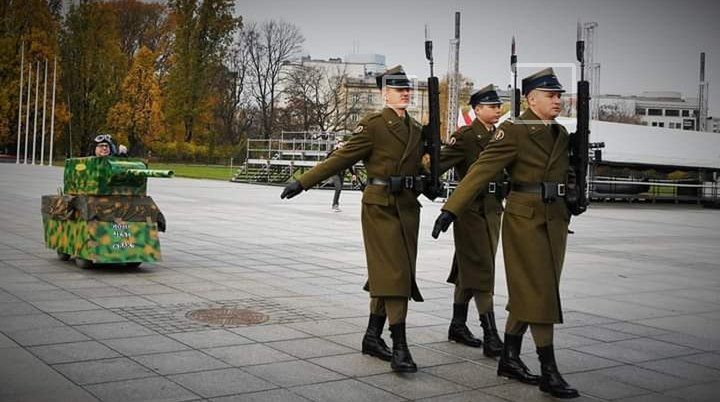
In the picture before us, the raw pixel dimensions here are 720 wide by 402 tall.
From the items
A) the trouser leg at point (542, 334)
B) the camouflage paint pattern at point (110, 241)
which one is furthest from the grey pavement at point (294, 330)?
the trouser leg at point (542, 334)

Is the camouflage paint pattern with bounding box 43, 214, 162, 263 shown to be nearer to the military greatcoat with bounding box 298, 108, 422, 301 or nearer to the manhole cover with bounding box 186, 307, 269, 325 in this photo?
the manhole cover with bounding box 186, 307, 269, 325

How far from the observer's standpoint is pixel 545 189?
227 inches

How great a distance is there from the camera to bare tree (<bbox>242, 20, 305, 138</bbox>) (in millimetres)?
68312

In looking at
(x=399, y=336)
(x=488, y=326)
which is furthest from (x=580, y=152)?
(x=399, y=336)

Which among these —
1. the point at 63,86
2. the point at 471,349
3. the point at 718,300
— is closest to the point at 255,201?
the point at 718,300

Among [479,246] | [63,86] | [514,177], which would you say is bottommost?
[479,246]

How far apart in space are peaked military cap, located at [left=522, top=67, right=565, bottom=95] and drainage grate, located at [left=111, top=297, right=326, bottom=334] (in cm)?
315

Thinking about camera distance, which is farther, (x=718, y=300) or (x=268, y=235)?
(x=268, y=235)

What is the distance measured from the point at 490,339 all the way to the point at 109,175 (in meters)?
5.64

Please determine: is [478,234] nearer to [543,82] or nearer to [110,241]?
[543,82]

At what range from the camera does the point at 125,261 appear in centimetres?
1013

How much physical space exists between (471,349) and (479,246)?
0.87 metres

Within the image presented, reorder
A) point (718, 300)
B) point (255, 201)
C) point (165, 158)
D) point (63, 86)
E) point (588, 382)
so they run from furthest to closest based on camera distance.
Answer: point (165, 158) < point (63, 86) < point (255, 201) < point (718, 300) < point (588, 382)

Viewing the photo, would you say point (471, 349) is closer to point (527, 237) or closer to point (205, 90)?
point (527, 237)
